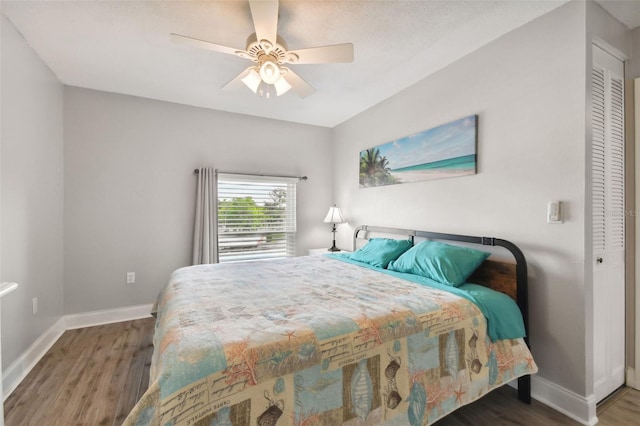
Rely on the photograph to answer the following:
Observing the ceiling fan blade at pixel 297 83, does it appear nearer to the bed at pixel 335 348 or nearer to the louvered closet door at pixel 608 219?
the bed at pixel 335 348

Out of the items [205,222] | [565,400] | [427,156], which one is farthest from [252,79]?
[565,400]

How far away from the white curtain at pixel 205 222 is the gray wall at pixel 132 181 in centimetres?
15

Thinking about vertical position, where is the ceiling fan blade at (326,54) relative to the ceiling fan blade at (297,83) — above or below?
above

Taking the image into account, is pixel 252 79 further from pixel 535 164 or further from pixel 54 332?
pixel 54 332

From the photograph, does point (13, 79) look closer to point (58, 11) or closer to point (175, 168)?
point (58, 11)

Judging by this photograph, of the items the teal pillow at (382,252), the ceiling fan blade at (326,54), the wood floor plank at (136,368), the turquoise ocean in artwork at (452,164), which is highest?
the ceiling fan blade at (326,54)

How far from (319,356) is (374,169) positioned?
8.96ft

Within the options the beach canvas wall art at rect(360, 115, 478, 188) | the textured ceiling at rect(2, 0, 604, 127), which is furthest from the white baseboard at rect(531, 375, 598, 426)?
the textured ceiling at rect(2, 0, 604, 127)

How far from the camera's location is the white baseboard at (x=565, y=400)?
5.73 ft

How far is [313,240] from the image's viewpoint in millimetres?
4512

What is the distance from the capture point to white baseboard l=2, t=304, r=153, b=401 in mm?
2066

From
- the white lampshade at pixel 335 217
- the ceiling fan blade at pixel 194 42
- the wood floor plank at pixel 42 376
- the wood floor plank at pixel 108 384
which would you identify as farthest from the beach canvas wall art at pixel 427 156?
the wood floor plank at pixel 42 376

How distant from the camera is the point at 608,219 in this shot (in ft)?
6.30

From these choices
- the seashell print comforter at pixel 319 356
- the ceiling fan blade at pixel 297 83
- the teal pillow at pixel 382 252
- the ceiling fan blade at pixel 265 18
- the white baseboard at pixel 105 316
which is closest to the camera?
the seashell print comforter at pixel 319 356
